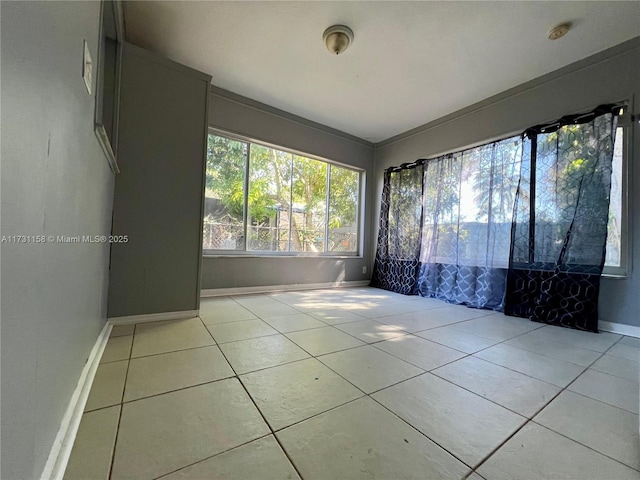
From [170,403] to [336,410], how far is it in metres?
0.65

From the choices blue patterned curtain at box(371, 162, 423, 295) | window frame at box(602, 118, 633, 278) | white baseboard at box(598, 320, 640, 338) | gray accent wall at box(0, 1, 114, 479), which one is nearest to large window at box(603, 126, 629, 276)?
window frame at box(602, 118, 633, 278)

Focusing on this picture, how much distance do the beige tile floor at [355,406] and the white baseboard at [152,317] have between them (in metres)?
0.10

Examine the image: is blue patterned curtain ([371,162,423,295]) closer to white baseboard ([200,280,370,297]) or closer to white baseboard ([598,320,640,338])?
white baseboard ([200,280,370,297])

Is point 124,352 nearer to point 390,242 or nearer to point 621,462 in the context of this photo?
point 621,462

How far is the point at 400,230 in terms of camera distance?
3857mm

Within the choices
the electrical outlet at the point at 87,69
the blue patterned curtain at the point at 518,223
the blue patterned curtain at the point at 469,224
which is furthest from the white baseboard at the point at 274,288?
the electrical outlet at the point at 87,69

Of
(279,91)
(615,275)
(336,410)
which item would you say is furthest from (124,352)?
(615,275)

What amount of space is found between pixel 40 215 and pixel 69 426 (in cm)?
71

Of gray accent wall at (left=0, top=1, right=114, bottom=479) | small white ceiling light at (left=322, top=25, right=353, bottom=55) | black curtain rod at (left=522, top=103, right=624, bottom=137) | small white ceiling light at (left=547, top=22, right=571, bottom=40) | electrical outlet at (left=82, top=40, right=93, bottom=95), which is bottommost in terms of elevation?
gray accent wall at (left=0, top=1, right=114, bottom=479)

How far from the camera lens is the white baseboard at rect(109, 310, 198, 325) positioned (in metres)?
1.85

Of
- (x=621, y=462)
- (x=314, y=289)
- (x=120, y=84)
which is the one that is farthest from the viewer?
(x=314, y=289)

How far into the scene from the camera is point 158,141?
2002 millimetres

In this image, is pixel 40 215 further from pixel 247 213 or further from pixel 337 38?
pixel 247 213

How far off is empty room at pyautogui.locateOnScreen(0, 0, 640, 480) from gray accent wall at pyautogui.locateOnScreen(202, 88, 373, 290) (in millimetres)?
38
